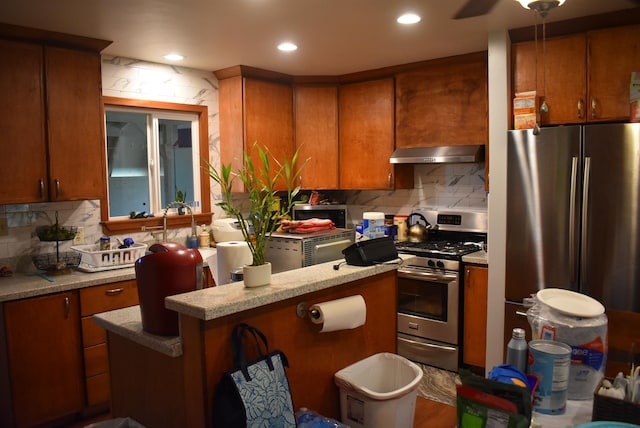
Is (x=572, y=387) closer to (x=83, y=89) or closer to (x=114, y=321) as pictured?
(x=114, y=321)

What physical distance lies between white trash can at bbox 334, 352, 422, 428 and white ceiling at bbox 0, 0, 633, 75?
1824 mm

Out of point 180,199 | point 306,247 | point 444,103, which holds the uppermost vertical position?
point 444,103

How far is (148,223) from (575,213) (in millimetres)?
2973

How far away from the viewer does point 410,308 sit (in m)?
Result: 3.98

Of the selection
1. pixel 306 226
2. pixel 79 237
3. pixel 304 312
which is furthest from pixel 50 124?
pixel 304 312

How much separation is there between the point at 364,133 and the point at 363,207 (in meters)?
0.77

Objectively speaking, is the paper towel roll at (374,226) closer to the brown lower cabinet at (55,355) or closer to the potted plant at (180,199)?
the brown lower cabinet at (55,355)

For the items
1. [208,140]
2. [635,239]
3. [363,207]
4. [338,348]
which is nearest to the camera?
[338,348]

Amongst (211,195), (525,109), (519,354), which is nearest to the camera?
(519,354)

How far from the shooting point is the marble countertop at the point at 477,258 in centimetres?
354

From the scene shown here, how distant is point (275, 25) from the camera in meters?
3.06

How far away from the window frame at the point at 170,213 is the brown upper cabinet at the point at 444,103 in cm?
165

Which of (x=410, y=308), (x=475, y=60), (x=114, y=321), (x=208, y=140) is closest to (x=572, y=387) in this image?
(x=114, y=321)

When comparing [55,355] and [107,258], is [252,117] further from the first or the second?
[55,355]
